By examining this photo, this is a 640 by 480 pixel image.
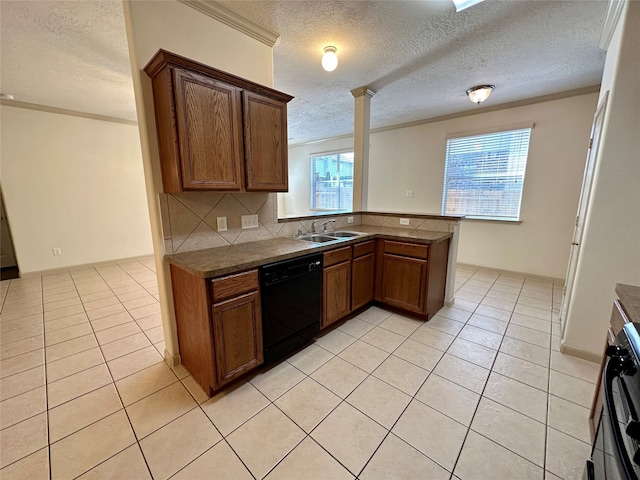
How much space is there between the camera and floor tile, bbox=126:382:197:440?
153 centimetres

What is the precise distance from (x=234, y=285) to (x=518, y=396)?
2.05m

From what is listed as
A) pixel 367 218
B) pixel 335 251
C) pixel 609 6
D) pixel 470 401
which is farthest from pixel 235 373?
pixel 609 6

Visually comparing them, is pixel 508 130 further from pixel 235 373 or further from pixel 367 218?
pixel 235 373

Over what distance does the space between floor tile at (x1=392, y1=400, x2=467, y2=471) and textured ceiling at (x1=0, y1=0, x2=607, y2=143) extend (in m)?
2.89

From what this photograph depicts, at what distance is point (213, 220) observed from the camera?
2.08 m

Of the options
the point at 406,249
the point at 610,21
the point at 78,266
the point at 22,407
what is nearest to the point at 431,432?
the point at 406,249

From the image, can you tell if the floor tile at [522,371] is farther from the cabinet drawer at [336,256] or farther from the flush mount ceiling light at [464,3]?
the flush mount ceiling light at [464,3]

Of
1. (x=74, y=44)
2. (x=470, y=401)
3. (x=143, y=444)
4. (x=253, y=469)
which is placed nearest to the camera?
(x=253, y=469)

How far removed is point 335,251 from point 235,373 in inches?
49.0

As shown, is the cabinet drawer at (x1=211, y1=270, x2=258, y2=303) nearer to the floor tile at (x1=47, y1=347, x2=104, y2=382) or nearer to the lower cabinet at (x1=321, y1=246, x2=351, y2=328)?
the lower cabinet at (x1=321, y1=246, x2=351, y2=328)

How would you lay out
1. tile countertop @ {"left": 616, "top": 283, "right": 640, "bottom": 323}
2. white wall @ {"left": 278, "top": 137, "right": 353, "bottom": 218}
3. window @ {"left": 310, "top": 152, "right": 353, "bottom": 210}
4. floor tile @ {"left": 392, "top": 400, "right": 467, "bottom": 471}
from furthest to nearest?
white wall @ {"left": 278, "top": 137, "right": 353, "bottom": 218} → window @ {"left": 310, "top": 152, "right": 353, "bottom": 210} → floor tile @ {"left": 392, "top": 400, "right": 467, "bottom": 471} → tile countertop @ {"left": 616, "top": 283, "right": 640, "bottom": 323}

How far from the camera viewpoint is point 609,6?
6.22 ft

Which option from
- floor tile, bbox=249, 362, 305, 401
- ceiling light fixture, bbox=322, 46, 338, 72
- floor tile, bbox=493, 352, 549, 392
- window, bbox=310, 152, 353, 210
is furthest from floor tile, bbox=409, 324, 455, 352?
window, bbox=310, 152, 353, 210

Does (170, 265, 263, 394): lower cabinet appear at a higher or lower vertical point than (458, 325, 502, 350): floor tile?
higher
